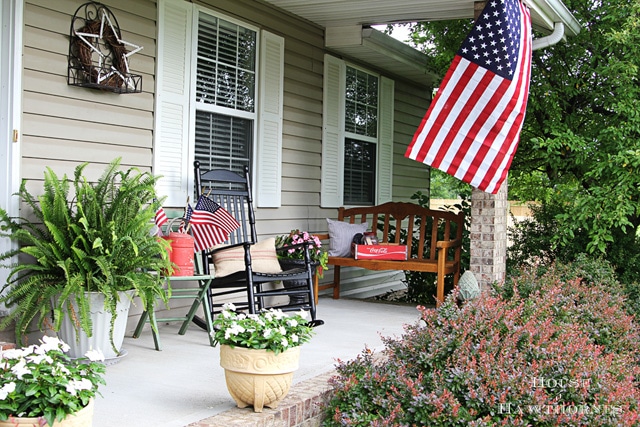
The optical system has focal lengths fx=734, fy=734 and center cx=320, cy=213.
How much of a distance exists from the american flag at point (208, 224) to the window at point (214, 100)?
34 cm

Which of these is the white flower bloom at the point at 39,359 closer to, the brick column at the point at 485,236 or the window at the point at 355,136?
the brick column at the point at 485,236

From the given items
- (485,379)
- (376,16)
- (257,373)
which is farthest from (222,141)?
(485,379)

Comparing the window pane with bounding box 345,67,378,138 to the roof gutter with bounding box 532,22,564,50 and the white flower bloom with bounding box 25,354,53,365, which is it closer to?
the roof gutter with bounding box 532,22,564,50

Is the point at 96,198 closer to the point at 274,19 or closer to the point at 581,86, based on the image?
the point at 274,19

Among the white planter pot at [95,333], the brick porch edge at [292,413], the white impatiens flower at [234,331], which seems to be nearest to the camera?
the brick porch edge at [292,413]

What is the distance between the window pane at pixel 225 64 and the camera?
18.0 ft

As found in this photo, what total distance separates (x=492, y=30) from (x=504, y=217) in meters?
1.59

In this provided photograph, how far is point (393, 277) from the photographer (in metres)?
8.89

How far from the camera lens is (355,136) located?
302 inches

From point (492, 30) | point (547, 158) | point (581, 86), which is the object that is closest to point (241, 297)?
point (492, 30)

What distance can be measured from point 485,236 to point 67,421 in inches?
160

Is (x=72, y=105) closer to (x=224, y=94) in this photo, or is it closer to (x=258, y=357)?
(x=224, y=94)

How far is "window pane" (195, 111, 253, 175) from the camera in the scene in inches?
217

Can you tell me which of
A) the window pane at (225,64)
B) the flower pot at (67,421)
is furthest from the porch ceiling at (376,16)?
the flower pot at (67,421)
